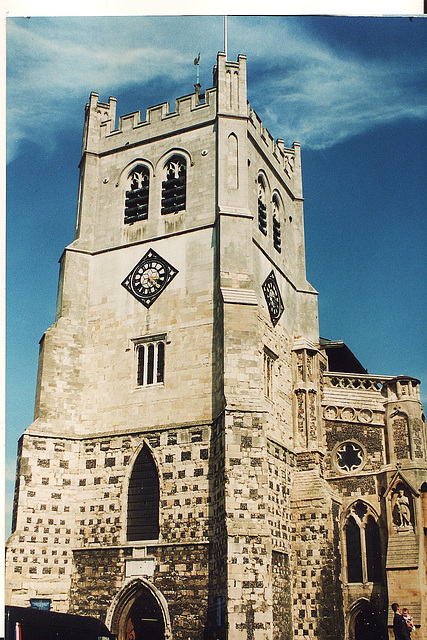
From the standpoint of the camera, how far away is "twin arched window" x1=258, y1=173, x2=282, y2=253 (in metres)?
27.5

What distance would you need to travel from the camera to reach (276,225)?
28.9 m

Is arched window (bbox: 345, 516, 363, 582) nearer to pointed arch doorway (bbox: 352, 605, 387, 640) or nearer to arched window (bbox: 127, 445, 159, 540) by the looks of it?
pointed arch doorway (bbox: 352, 605, 387, 640)

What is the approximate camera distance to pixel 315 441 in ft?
82.6

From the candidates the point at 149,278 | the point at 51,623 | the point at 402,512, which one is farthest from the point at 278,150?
the point at 51,623

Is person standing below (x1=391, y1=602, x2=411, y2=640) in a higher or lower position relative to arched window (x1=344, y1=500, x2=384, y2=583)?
lower

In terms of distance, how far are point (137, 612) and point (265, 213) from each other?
13.9 metres

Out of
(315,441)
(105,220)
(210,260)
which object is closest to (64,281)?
(105,220)

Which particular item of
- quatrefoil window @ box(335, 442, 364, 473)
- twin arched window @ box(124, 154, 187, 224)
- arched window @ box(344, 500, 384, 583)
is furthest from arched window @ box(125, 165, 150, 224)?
arched window @ box(344, 500, 384, 583)

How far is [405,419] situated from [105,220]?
1221 cm

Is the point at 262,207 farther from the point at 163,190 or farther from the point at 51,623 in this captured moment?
the point at 51,623

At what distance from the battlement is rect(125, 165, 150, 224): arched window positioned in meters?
4.10

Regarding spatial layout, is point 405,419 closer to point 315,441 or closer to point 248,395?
point 315,441

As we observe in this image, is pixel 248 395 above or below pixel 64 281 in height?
below

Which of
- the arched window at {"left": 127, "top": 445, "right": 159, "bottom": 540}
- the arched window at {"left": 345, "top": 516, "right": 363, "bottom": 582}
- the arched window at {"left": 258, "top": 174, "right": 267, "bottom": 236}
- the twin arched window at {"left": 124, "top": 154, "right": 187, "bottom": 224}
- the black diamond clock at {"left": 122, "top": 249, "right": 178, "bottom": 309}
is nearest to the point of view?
the arched window at {"left": 127, "top": 445, "right": 159, "bottom": 540}
